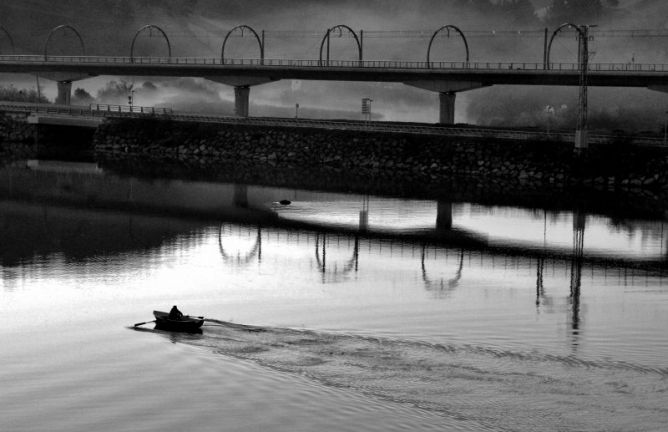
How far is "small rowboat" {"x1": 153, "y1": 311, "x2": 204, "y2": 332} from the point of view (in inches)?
1367

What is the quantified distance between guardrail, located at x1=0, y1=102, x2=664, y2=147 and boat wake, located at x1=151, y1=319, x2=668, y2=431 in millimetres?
75267

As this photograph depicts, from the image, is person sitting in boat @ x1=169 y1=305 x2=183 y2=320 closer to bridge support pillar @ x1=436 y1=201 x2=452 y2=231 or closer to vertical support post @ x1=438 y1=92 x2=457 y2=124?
bridge support pillar @ x1=436 y1=201 x2=452 y2=231

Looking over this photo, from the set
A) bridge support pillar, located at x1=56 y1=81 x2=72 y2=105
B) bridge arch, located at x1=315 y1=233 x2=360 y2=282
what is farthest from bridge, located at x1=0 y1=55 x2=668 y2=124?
bridge arch, located at x1=315 y1=233 x2=360 y2=282

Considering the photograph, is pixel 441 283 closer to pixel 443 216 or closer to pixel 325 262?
pixel 325 262

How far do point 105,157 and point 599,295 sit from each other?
90498 millimetres

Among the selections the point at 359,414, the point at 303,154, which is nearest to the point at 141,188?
the point at 303,154

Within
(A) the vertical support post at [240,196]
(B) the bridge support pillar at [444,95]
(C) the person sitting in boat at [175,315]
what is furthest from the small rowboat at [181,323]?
(B) the bridge support pillar at [444,95]

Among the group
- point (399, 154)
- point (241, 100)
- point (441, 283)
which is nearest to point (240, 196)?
point (441, 283)

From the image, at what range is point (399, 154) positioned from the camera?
117312 mm

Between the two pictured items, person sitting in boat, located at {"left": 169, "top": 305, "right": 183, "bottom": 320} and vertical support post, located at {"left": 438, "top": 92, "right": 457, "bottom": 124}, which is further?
vertical support post, located at {"left": 438, "top": 92, "right": 457, "bottom": 124}

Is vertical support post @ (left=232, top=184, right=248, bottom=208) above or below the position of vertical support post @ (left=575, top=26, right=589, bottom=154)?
below

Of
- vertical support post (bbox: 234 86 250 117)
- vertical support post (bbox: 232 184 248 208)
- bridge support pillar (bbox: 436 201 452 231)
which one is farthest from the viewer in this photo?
vertical support post (bbox: 234 86 250 117)

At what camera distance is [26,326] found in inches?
1404

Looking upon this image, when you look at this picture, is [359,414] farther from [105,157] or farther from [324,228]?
[105,157]
